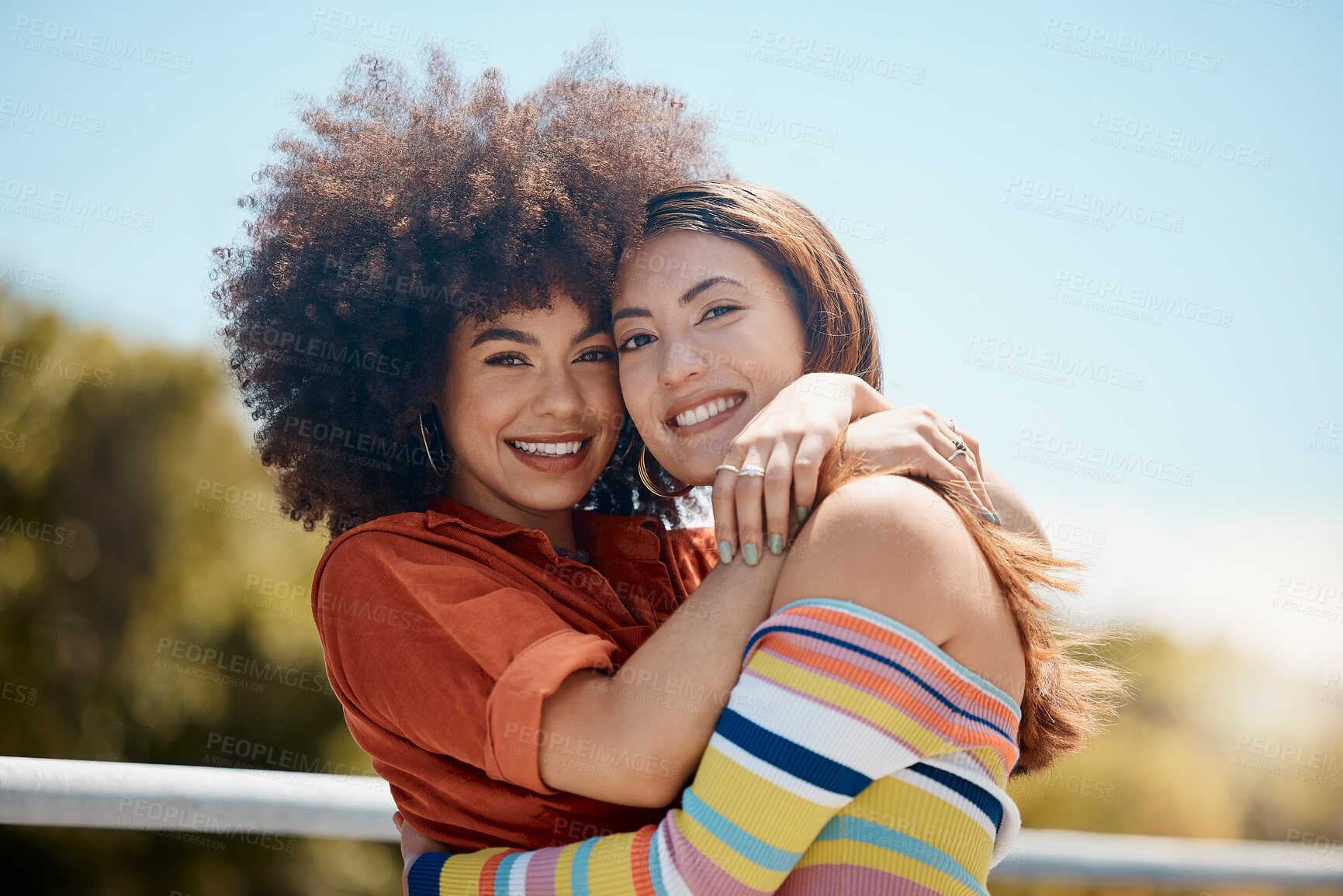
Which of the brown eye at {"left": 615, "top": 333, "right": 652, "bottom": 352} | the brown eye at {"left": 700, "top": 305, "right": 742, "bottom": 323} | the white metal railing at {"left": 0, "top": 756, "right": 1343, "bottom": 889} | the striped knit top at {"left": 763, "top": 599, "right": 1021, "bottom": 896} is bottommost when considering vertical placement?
the white metal railing at {"left": 0, "top": 756, "right": 1343, "bottom": 889}

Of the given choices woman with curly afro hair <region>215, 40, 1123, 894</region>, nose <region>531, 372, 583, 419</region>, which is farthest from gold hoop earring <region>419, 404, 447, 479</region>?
nose <region>531, 372, 583, 419</region>

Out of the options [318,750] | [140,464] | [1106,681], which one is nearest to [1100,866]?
[1106,681]

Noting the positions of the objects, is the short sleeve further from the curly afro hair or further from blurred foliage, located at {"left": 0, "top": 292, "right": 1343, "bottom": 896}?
blurred foliage, located at {"left": 0, "top": 292, "right": 1343, "bottom": 896}

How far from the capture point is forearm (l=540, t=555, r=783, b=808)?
154 cm

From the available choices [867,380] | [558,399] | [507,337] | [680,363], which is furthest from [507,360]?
[867,380]

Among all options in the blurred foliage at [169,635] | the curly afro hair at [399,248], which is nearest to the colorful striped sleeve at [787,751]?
the curly afro hair at [399,248]

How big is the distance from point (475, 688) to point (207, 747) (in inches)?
363

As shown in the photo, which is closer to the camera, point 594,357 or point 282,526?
point 594,357

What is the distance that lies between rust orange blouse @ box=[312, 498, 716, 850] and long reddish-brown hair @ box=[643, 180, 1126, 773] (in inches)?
24.0

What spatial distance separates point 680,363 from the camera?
229cm

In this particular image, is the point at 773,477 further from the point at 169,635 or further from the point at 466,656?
the point at 169,635

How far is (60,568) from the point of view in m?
9.84

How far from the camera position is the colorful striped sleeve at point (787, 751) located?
4.85 ft

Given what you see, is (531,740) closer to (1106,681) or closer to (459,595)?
(459,595)
